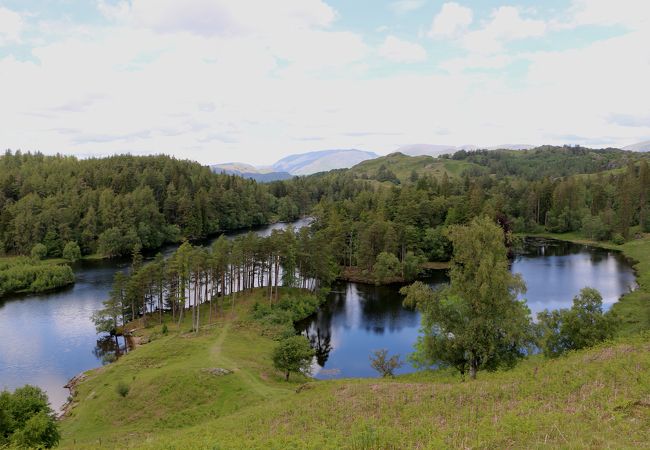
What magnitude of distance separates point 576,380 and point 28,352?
218ft

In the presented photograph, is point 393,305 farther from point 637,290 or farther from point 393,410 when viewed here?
point 393,410

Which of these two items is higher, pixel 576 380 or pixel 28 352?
pixel 576 380

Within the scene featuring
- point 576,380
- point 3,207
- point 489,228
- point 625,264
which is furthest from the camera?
point 3,207

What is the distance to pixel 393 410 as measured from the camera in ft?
75.4

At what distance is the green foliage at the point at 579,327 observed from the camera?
3550 cm

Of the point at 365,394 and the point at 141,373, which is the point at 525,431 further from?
the point at 141,373

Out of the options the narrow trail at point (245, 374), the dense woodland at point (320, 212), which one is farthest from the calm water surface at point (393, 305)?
the dense woodland at point (320, 212)

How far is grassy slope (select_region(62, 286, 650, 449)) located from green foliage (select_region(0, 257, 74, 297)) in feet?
180

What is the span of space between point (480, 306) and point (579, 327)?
35.3 feet

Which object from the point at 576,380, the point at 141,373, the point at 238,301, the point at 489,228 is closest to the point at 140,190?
the point at 238,301

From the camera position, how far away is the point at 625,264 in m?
103

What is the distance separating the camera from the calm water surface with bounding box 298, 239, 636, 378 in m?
59.1

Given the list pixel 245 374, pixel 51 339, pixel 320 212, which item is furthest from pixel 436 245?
pixel 51 339

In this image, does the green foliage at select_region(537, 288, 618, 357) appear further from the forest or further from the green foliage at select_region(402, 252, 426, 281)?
the green foliage at select_region(402, 252, 426, 281)
